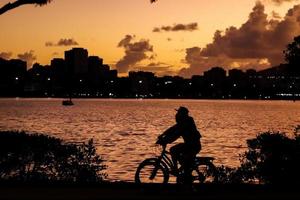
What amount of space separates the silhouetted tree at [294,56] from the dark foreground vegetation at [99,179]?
11.6ft

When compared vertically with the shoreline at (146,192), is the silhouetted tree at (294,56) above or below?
above

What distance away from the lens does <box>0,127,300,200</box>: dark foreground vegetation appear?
14453 millimetres

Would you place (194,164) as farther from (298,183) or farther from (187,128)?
(298,183)

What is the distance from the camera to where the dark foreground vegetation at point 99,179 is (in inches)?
569

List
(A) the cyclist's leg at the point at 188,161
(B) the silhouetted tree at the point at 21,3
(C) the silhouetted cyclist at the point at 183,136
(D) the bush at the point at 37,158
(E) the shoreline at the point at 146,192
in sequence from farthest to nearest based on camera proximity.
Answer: (B) the silhouetted tree at the point at 21,3 → (D) the bush at the point at 37,158 → (A) the cyclist's leg at the point at 188,161 → (C) the silhouetted cyclist at the point at 183,136 → (E) the shoreline at the point at 146,192

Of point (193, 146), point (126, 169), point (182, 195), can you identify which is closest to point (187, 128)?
point (193, 146)

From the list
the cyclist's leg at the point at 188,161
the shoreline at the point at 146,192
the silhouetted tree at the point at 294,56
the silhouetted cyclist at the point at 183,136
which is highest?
the silhouetted tree at the point at 294,56

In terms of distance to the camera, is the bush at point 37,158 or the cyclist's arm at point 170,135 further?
the bush at point 37,158

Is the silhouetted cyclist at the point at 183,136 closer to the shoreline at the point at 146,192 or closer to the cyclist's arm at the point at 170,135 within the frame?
the cyclist's arm at the point at 170,135

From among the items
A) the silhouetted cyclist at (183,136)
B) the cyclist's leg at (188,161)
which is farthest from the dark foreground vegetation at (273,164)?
the silhouetted cyclist at (183,136)

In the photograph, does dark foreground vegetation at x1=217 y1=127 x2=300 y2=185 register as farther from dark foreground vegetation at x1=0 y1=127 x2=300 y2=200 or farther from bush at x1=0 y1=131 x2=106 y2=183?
bush at x1=0 y1=131 x2=106 y2=183

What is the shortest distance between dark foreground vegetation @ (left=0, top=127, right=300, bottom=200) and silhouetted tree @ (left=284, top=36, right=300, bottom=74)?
11.6ft

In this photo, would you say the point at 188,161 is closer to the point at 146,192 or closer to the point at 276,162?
the point at 146,192

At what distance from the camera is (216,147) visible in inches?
2761
